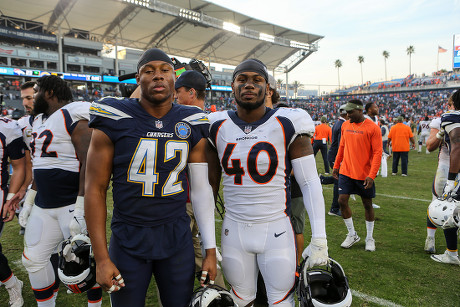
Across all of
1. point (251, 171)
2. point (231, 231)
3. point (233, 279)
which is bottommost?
point (233, 279)

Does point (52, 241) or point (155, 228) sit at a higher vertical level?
point (155, 228)

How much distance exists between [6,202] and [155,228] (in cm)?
254

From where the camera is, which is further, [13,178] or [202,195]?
[13,178]

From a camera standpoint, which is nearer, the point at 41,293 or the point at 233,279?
the point at 233,279

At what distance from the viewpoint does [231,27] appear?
37.6m

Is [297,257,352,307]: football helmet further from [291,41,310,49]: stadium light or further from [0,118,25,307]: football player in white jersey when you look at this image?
[291,41,310,49]: stadium light

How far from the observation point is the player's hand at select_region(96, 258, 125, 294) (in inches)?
67.9

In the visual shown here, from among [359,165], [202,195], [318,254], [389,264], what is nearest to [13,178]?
[202,195]

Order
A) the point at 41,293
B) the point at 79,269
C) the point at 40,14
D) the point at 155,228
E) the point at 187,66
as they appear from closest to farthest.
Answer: the point at 155,228 → the point at 79,269 → the point at 41,293 → the point at 187,66 → the point at 40,14

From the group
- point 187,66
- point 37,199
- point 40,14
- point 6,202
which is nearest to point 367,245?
point 187,66

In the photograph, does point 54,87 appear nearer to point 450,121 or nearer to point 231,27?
point 450,121

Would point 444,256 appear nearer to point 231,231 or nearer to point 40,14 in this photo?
point 231,231

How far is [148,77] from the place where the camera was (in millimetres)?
1975

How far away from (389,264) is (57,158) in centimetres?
411
